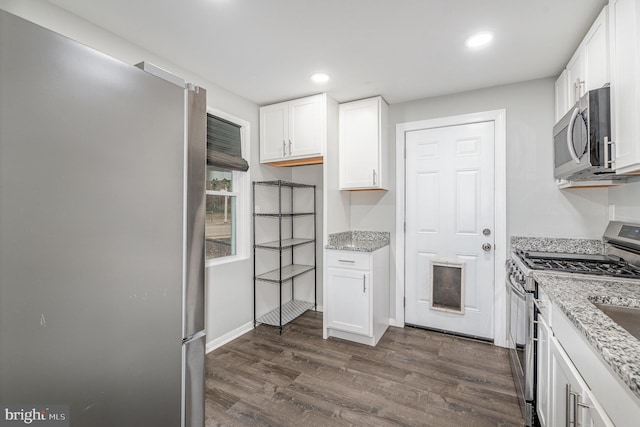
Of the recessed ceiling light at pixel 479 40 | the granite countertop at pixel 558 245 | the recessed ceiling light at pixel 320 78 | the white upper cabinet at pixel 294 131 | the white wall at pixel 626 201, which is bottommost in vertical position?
the granite countertop at pixel 558 245

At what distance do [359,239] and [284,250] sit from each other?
0.96m

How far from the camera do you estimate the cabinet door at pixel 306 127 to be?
3035 millimetres

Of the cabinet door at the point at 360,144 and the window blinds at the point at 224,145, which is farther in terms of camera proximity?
the cabinet door at the point at 360,144

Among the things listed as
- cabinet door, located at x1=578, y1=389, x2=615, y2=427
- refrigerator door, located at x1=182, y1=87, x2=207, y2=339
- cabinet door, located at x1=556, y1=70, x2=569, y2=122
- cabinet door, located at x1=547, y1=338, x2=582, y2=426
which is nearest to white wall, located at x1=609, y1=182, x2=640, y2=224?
cabinet door, located at x1=556, y1=70, x2=569, y2=122

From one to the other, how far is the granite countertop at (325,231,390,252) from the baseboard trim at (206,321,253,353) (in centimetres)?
122

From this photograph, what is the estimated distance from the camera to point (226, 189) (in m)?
3.05

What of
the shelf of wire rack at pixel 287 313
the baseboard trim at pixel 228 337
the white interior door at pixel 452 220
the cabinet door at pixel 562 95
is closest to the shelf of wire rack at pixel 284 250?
the shelf of wire rack at pixel 287 313

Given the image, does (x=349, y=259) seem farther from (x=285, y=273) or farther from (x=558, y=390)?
(x=558, y=390)

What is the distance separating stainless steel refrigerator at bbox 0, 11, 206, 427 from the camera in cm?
62

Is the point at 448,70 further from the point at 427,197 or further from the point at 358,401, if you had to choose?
the point at 358,401

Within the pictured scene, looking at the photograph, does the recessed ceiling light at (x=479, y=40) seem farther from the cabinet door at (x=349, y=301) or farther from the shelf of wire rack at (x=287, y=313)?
the shelf of wire rack at (x=287, y=313)

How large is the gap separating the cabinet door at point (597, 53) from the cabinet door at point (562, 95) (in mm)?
436

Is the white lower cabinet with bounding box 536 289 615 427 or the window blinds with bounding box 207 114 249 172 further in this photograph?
the window blinds with bounding box 207 114 249 172

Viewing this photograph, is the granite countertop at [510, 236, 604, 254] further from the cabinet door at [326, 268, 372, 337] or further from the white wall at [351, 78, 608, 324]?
the cabinet door at [326, 268, 372, 337]
